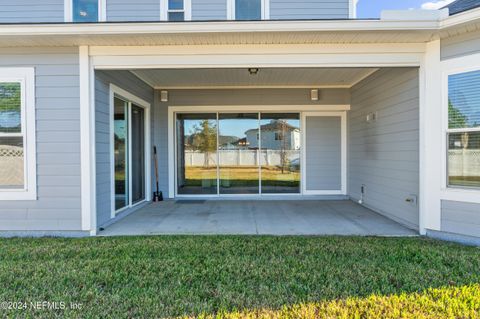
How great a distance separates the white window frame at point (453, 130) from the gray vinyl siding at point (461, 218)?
0.32ft

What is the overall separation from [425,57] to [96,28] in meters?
4.89

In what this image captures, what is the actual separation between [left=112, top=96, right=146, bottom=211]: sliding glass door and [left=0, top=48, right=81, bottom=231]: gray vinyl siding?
3.34 feet

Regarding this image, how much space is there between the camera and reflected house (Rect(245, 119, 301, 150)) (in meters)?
8.68

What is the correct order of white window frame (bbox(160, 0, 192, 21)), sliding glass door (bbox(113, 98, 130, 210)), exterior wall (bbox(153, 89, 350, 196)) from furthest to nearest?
exterior wall (bbox(153, 89, 350, 196)), white window frame (bbox(160, 0, 192, 21)), sliding glass door (bbox(113, 98, 130, 210))

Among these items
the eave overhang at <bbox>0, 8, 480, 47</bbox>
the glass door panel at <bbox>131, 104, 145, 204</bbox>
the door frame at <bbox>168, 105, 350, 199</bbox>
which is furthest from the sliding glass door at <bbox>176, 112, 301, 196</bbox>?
the eave overhang at <bbox>0, 8, 480, 47</bbox>

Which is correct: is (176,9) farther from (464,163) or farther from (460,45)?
(464,163)

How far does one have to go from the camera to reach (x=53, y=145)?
4.88m

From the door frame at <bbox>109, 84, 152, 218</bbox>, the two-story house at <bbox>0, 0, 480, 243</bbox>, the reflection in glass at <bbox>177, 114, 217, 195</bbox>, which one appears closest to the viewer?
the two-story house at <bbox>0, 0, 480, 243</bbox>

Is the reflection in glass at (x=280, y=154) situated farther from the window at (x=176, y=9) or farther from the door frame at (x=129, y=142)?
the window at (x=176, y=9)

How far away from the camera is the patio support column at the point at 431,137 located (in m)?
4.66

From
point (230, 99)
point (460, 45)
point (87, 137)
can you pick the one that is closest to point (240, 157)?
point (230, 99)

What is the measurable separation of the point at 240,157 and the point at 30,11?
5.92 m

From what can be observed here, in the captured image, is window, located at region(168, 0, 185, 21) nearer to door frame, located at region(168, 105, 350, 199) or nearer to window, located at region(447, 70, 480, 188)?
door frame, located at region(168, 105, 350, 199)

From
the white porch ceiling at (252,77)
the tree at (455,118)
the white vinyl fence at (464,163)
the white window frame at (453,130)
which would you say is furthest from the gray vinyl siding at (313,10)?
the white vinyl fence at (464,163)
